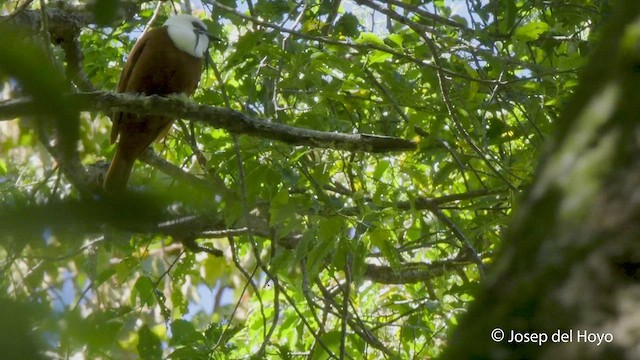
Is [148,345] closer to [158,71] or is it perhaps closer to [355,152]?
[355,152]

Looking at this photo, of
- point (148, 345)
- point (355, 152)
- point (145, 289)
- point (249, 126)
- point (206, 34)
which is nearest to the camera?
point (249, 126)

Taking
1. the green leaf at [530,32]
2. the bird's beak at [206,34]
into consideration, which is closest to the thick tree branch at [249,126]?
the green leaf at [530,32]

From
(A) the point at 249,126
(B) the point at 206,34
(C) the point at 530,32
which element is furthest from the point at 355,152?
(B) the point at 206,34

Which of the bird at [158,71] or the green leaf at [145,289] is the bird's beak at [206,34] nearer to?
the bird at [158,71]

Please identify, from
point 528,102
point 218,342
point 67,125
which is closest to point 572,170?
point 67,125

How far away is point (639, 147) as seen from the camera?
0.60m

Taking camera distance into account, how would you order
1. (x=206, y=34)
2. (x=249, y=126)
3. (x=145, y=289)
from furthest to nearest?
(x=206, y=34)
(x=145, y=289)
(x=249, y=126)

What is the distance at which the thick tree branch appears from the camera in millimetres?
2617

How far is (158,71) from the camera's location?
4.50m

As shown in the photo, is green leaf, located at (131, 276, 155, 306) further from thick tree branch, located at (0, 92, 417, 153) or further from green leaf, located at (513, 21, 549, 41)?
green leaf, located at (513, 21, 549, 41)

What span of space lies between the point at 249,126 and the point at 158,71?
1.95 m

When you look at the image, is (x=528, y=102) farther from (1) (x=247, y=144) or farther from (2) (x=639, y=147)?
(2) (x=639, y=147)

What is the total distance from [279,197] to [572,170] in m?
2.50

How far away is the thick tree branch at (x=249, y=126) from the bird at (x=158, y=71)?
4.86 feet
